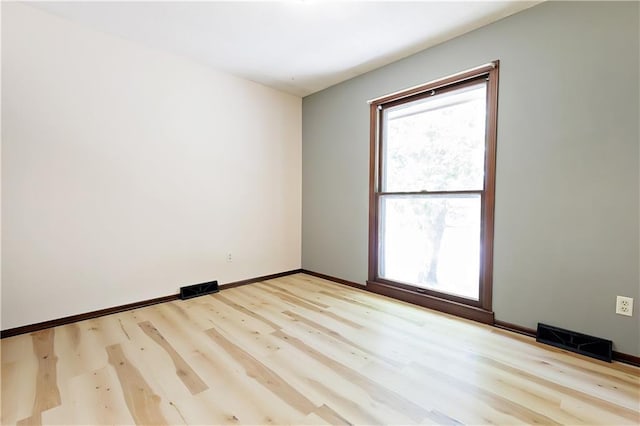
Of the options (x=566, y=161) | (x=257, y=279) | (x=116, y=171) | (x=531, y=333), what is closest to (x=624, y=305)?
(x=531, y=333)

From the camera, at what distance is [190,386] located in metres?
1.62

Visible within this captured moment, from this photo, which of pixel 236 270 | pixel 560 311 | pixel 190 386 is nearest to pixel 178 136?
pixel 236 270

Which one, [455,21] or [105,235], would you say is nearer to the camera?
[455,21]

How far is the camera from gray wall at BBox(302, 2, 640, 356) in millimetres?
1877

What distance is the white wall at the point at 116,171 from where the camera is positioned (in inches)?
87.9

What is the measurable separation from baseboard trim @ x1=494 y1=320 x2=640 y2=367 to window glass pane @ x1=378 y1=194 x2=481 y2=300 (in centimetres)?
29

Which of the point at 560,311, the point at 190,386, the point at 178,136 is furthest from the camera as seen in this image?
the point at 178,136

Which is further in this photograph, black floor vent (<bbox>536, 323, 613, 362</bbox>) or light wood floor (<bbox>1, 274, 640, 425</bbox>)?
black floor vent (<bbox>536, 323, 613, 362</bbox>)

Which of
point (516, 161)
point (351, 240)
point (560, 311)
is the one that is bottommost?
point (560, 311)

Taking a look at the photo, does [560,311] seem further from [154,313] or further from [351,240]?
[154,313]

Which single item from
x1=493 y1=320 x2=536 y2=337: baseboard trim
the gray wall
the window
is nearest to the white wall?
the window

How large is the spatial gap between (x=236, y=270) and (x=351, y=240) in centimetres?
144

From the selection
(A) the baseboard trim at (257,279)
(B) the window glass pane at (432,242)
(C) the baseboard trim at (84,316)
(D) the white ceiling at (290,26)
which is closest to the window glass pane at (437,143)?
(B) the window glass pane at (432,242)

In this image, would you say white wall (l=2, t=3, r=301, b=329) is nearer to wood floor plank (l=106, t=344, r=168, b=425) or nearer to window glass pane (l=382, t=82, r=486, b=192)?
wood floor plank (l=106, t=344, r=168, b=425)
